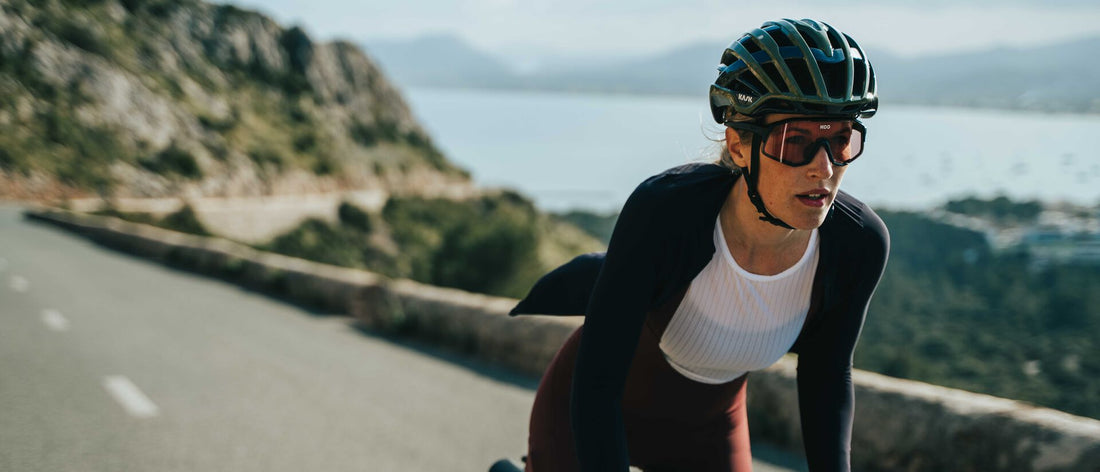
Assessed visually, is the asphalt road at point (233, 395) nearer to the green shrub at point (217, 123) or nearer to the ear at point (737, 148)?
the ear at point (737, 148)

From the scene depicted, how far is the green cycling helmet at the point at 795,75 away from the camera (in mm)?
1904

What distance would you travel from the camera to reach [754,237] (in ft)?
6.75

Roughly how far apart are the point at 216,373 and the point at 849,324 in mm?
6667

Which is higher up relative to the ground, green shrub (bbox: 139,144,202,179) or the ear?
the ear

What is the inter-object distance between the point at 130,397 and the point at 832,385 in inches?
229

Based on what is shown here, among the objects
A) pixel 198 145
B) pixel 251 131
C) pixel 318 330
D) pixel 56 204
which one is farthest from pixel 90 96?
pixel 318 330

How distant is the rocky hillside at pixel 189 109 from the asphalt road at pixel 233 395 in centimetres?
2021

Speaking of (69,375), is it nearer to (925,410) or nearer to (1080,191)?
(925,410)

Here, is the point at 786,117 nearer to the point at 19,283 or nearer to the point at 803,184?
the point at 803,184

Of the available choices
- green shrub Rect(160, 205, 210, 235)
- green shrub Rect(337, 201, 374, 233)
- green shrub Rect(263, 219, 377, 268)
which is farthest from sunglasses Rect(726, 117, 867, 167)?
green shrub Rect(337, 201, 374, 233)

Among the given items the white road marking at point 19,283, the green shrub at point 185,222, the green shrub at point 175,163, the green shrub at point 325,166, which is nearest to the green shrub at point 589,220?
the green shrub at point 325,166

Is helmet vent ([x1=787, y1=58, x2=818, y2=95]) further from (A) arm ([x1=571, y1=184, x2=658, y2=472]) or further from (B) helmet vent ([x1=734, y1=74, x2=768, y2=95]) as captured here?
(A) arm ([x1=571, y1=184, x2=658, y2=472])

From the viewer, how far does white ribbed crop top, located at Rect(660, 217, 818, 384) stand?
2057 millimetres

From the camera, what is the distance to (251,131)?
7650 cm
